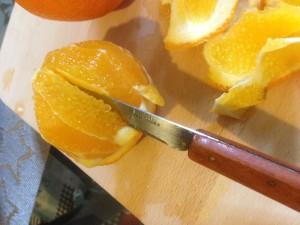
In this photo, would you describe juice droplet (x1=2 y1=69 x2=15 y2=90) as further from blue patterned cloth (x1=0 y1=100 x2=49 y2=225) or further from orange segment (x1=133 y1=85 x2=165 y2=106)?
orange segment (x1=133 y1=85 x2=165 y2=106)

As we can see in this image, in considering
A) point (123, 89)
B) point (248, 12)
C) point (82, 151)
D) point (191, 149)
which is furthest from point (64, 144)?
point (248, 12)

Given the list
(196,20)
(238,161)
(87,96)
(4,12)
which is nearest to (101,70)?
(87,96)

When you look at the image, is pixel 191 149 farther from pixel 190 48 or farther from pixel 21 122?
pixel 21 122

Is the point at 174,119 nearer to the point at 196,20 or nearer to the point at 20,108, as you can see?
the point at 196,20

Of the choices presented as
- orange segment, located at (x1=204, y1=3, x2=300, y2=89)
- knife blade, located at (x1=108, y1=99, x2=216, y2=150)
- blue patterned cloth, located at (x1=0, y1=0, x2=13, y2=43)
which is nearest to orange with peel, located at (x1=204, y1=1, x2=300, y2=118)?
orange segment, located at (x1=204, y1=3, x2=300, y2=89)

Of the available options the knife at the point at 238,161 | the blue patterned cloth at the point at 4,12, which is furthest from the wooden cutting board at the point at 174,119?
the blue patterned cloth at the point at 4,12

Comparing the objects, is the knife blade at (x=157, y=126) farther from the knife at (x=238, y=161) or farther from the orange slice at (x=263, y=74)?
the orange slice at (x=263, y=74)
